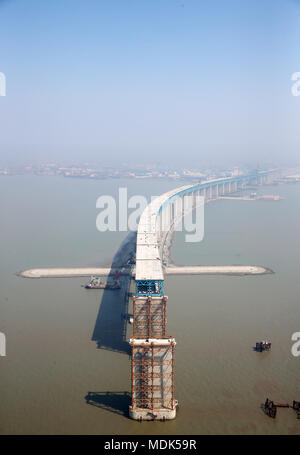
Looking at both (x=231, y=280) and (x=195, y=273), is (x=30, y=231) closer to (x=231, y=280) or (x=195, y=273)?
(x=195, y=273)

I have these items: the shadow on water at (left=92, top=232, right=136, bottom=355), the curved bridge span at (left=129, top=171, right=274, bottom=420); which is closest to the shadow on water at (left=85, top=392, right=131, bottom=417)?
the curved bridge span at (left=129, top=171, right=274, bottom=420)

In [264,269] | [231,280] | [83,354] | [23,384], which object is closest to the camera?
[23,384]

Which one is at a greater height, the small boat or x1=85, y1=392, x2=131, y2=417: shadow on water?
the small boat

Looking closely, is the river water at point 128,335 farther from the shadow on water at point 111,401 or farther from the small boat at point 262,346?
the small boat at point 262,346

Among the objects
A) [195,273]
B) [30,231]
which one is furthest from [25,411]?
[30,231]

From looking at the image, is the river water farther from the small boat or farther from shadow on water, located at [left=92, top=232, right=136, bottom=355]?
the small boat
